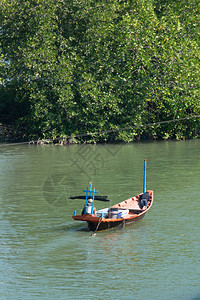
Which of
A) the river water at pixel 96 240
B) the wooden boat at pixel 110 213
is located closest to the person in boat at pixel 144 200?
the wooden boat at pixel 110 213

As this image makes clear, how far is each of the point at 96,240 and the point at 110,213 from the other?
66.4 inches

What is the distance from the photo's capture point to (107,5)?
49781 millimetres

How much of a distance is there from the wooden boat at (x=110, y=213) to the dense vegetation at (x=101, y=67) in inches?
1081

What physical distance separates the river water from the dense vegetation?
1549 cm

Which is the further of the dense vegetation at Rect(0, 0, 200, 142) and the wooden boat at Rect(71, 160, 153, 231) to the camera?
the dense vegetation at Rect(0, 0, 200, 142)

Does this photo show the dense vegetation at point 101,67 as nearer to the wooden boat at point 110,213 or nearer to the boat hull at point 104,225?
the wooden boat at point 110,213

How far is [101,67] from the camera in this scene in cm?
4959

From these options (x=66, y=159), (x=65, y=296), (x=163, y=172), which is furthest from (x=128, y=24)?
(x=65, y=296)

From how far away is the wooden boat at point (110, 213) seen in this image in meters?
18.8

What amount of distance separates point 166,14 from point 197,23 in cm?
Result: 290

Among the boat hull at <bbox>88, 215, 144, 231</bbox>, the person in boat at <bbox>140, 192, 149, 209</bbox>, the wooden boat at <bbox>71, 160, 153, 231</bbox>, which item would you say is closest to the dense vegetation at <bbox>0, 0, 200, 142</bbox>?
the person in boat at <bbox>140, 192, 149, 209</bbox>

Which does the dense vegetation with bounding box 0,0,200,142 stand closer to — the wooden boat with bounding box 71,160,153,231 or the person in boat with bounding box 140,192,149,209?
the person in boat with bounding box 140,192,149,209

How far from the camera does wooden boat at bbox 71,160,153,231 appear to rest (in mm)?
18828

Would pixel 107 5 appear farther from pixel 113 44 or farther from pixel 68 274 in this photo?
pixel 68 274
